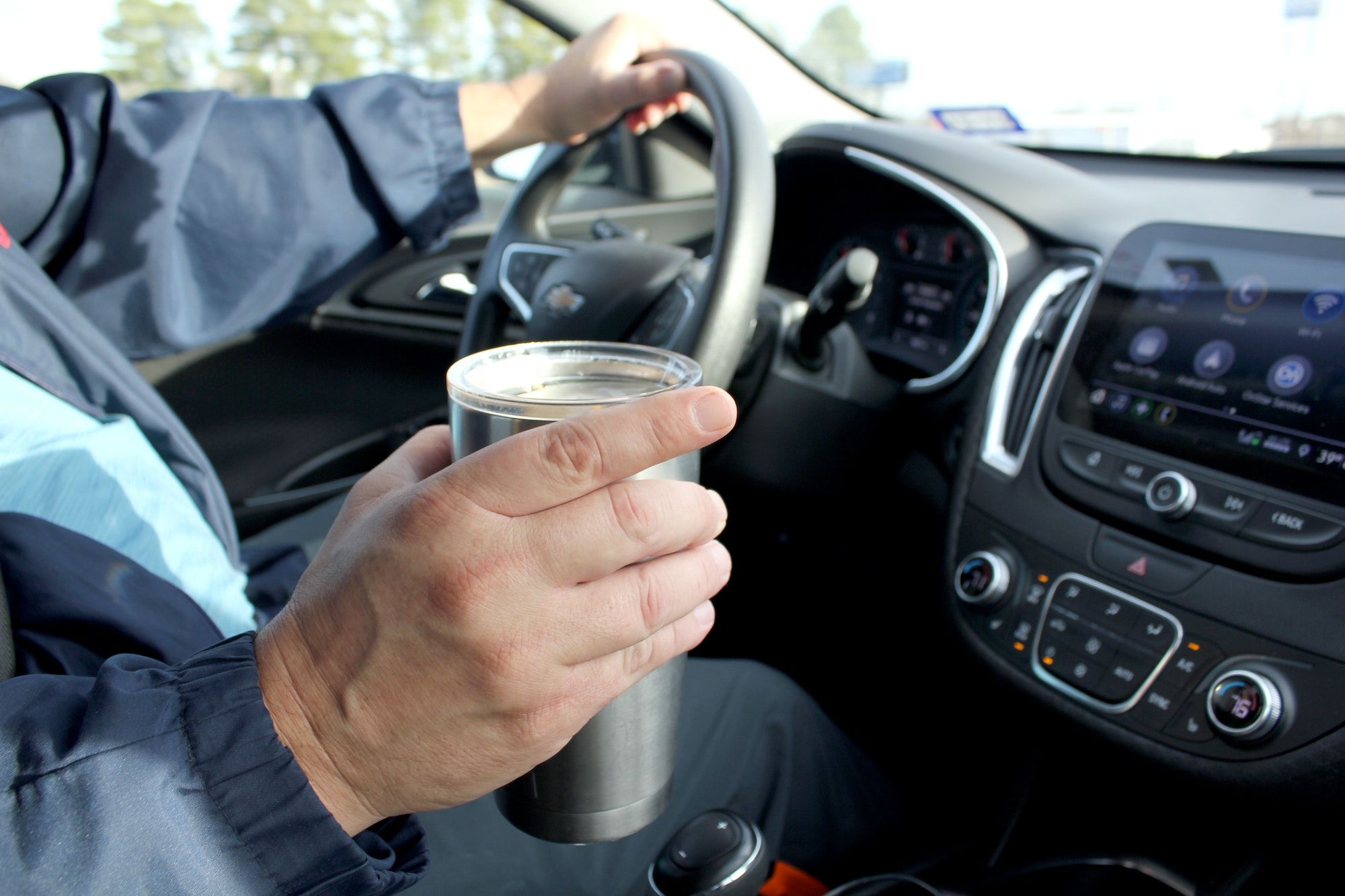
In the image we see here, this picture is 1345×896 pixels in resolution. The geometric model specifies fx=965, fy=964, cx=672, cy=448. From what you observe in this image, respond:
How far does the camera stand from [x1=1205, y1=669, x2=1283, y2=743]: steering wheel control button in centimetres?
88

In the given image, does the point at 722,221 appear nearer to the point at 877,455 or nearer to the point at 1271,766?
the point at 877,455

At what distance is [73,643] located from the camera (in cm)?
71

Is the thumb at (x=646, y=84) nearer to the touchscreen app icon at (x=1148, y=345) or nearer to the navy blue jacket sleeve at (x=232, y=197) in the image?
the navy blue jacket sleeve at (x=232, y=197)

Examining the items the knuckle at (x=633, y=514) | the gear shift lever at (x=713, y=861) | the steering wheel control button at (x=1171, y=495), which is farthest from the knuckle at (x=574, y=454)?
the steering wheel control button at (x=1171, y=495)

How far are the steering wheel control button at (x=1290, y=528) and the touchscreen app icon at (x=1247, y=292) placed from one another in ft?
0.69

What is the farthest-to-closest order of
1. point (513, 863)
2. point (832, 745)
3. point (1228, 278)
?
point (832, 745) → point (1228, 278) → point (513, 863)

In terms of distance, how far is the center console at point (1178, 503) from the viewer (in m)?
0.89

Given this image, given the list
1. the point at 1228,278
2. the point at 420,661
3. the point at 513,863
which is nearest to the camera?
the point at 420,661

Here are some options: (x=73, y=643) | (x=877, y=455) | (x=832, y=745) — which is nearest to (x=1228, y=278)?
(x=877, y=455)

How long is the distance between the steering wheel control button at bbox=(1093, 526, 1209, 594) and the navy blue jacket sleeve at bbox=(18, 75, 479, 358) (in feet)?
3.10

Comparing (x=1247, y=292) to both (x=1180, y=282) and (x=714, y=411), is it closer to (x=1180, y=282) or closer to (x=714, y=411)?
(x=1180, y=282)

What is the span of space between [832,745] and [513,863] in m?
0.45

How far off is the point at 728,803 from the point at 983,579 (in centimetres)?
39

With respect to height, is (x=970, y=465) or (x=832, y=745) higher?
(x=970, y=465)
